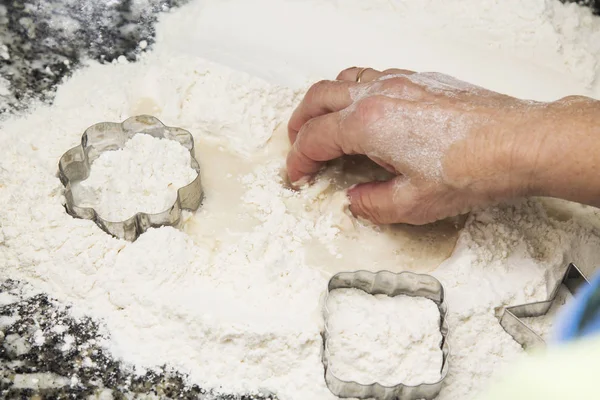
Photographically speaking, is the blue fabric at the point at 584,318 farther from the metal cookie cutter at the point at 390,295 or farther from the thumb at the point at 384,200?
the thumb at the point at 384,200

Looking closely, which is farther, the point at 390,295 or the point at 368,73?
the point at 368,73

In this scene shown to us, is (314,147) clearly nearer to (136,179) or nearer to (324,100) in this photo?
(324,100)

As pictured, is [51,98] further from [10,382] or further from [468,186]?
[468,186]

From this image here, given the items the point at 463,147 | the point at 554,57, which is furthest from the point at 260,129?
the point at 554,57

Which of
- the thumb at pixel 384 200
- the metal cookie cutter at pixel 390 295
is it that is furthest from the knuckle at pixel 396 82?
the metal cookie cutter at pixel 390 295

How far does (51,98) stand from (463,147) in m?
0.77

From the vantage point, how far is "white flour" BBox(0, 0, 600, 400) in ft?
3.29

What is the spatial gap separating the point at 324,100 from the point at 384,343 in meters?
0.41

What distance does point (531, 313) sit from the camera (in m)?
1.05

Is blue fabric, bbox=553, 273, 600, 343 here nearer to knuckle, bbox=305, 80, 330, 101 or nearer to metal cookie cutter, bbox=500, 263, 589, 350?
metal cookie cutter, bbox=500, 263, 589, 350

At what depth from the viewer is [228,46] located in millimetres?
1394

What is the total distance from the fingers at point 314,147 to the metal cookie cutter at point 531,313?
363 millimetres

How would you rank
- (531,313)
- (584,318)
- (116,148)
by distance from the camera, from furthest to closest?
(116,148), (531,313), (584,318)

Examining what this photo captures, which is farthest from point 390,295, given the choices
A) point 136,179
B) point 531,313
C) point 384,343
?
point 136,179
